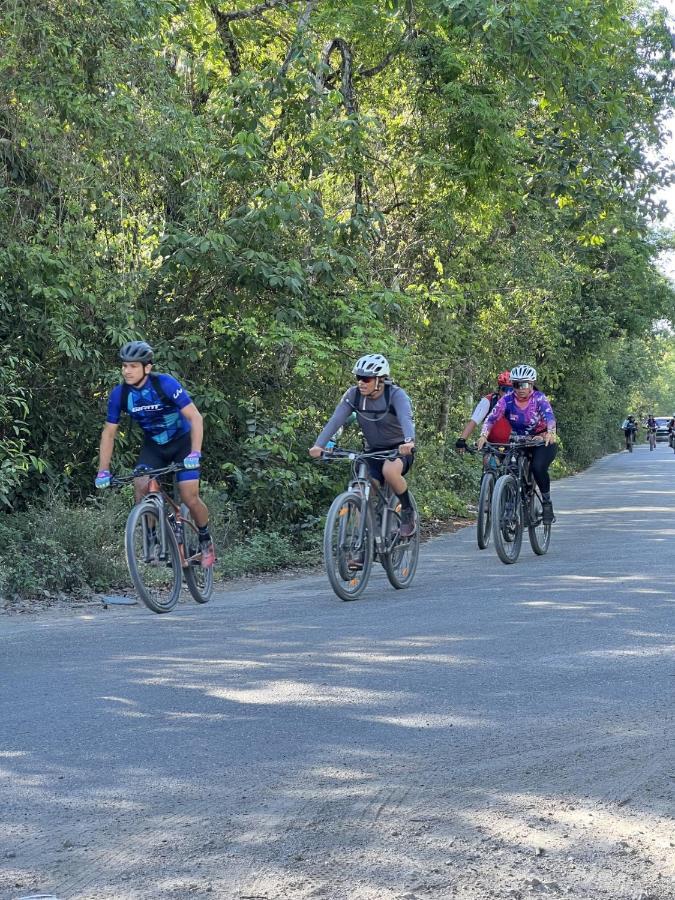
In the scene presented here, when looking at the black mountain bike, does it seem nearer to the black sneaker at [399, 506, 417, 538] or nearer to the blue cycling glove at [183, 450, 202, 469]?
the black sneaker at [399, 506, 417, 538]

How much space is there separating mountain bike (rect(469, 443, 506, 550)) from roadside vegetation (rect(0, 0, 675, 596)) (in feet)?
6.67

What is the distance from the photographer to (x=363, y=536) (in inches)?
427

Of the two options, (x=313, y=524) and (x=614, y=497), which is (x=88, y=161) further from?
(x=614, y=497)

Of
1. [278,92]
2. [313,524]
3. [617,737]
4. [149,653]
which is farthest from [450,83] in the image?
[617,737]

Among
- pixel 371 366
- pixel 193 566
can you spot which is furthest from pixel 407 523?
pixel 193 566

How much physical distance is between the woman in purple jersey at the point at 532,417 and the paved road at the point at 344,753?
4.34 m

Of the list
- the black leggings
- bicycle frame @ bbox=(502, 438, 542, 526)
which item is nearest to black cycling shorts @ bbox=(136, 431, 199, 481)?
bicycle frame @ bbox=(502, 438, 542, 526)

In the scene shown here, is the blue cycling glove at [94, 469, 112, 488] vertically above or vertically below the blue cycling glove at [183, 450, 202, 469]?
below

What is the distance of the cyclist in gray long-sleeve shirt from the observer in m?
11.0

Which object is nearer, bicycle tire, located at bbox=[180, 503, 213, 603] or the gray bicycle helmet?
the gray bicycle helmet

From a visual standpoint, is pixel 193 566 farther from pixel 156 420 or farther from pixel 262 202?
pixel 262 202

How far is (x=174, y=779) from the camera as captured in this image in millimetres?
5066

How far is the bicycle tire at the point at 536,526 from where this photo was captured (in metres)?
14.3

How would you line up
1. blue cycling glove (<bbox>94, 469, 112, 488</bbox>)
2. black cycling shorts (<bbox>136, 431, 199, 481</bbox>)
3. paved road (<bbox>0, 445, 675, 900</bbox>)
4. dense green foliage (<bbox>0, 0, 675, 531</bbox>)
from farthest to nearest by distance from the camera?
dense green foliage (<bbox>0, 0, 675, 531</bbox>) → black cycling shorts (<bbox>136, 431, 199, 481</bbox>) → blue cycling glove (<bbox>94, 469, 112, 488</bbox>) → paved road (<bbox>0, 445, 675, 900</bbox>)
